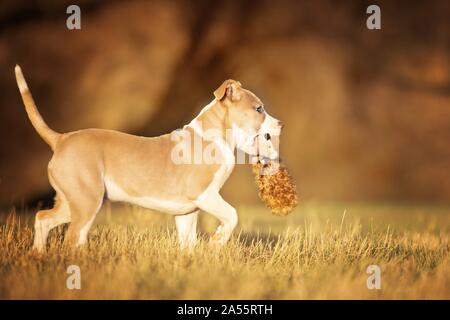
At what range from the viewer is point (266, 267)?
17.4 feet

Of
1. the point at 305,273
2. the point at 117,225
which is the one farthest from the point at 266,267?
the point at 117,225

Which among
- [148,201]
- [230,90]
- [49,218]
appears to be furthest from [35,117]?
[230,90]

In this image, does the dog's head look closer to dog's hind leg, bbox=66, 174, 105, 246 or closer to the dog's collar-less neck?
the dog's collar-less neck

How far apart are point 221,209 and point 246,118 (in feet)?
2.85

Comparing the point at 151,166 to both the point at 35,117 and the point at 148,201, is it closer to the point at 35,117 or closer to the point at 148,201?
the point at 148,201

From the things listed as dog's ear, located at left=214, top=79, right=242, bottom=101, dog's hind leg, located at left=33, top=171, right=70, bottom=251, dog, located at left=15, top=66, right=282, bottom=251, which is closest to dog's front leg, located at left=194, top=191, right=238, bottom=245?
dog, located at left=15, top=66, right=282, bottom=251

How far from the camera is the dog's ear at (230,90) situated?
18.4ft

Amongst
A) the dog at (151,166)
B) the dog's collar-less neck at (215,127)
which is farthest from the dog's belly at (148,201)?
the dog's collar-less neck at (215,127)

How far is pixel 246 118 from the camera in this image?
568cm

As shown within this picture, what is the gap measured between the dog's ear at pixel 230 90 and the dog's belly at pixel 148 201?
39.5 inches

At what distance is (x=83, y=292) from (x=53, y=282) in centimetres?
29

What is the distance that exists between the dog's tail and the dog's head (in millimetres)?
1513

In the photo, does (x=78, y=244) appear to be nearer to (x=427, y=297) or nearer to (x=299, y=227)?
(x=299, y=227)

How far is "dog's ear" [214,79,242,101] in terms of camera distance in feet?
18.4
